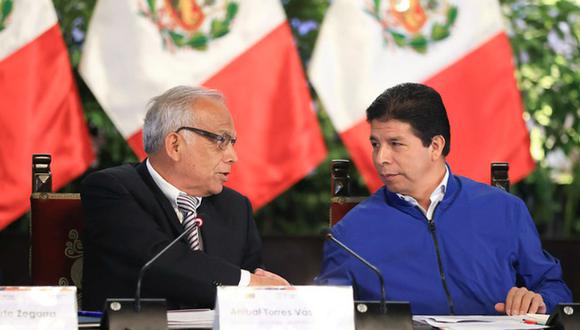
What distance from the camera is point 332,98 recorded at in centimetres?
383

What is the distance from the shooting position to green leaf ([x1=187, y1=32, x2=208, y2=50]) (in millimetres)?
3785

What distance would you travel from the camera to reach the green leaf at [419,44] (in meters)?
3.85

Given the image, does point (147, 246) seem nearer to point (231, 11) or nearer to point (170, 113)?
point (170, 113)

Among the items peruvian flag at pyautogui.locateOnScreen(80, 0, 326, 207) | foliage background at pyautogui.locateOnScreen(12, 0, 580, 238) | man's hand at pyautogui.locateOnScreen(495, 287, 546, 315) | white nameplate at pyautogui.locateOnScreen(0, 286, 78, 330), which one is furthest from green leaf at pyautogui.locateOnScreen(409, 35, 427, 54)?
white nameplate at pyautogui.locateOnScreen(0, 286, 78, 330)

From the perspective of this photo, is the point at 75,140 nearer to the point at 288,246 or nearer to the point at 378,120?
the point at 288,246

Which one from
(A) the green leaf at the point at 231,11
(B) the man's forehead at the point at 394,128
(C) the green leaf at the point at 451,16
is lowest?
(B) the man's forehead at the point at 394,128

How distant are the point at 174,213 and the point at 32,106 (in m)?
1.18

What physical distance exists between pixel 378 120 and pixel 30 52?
5.16 ft

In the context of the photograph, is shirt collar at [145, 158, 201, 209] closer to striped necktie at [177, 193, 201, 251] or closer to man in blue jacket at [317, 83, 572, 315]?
striped necktie at [177, 193, 201, 251]

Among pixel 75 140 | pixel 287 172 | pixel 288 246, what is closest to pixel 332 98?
pixel 287 172

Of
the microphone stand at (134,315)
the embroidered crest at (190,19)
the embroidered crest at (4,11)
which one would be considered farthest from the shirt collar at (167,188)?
the embroidered crest at (4,11)

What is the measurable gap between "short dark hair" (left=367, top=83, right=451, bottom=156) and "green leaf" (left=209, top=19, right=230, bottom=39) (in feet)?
3.99

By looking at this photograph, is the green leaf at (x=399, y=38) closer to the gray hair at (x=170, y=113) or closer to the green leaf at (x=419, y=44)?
the green leaf at (x=419, y=44)

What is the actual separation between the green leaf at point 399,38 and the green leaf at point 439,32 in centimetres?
11
